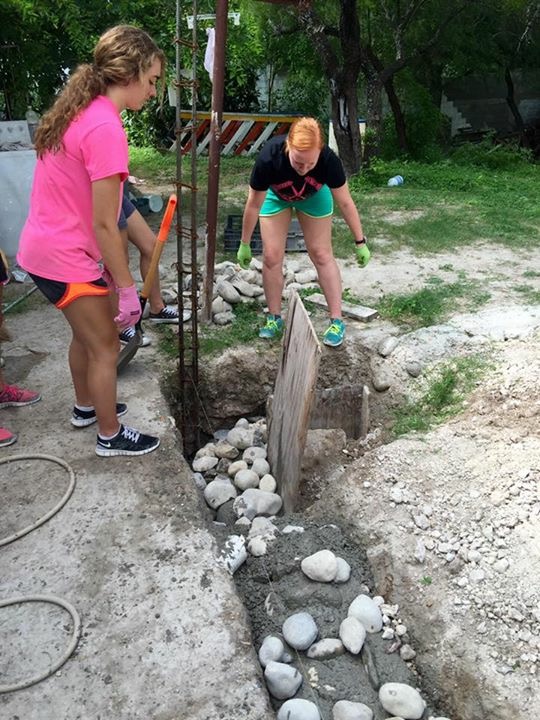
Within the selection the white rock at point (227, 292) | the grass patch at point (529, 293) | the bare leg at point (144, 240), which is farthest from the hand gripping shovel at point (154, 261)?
the grass patch at point (529, 293)

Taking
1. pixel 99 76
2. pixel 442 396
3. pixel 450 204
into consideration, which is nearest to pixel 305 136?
pixel 99 76

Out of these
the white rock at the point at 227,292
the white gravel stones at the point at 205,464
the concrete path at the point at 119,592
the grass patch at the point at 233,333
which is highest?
the white rock at the point at 227,292

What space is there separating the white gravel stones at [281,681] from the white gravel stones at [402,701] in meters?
0.32

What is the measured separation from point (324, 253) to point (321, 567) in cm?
222

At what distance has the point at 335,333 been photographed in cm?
438

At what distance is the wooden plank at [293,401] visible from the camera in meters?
3.06

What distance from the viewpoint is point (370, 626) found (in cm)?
254

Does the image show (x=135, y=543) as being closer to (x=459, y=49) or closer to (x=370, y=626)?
(x=370, y=626)

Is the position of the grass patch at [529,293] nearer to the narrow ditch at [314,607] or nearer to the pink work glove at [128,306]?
the narrow ditch at [314,607]

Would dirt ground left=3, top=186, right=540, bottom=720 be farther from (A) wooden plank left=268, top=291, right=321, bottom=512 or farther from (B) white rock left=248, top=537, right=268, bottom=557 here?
(B) white rock left=248, top=537, right=268, bottom=557

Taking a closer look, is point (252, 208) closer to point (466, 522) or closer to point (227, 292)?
point (227, 292)

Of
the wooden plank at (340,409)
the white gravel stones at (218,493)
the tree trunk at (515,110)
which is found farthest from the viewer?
the tree trunk at (515,110)

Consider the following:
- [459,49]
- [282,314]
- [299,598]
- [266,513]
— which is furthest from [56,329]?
[459,49]

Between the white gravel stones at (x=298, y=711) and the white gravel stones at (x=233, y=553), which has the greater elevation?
the white gravel stones at (x=233, y=553)
